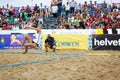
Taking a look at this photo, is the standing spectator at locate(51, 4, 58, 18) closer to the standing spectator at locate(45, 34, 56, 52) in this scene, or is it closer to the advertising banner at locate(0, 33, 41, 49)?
the advertising banner at locate(0, 33, 41, 49)

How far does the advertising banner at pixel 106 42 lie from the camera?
16.5m

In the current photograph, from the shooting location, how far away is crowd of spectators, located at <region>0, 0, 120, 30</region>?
20062 mm

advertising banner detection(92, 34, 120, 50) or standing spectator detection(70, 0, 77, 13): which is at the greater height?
standing spectator detection(70, 0, 77, 13)

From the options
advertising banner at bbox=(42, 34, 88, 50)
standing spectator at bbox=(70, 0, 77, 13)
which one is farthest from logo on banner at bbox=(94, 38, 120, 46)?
standing spectator at bbox=(70, 0, 77, 13)

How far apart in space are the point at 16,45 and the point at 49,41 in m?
3.27

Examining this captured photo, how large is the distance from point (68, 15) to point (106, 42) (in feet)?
18.8

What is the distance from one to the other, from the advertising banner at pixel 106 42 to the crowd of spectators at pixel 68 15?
2.64m

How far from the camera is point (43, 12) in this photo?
72.5 ft

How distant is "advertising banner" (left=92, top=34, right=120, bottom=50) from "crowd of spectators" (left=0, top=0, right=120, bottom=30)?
264 cm

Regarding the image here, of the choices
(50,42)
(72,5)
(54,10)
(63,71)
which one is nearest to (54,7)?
(54,10)

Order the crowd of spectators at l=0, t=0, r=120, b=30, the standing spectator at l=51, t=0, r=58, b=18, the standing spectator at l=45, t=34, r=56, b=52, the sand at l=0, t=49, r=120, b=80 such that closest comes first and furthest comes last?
1. the sand at l=0, t=49, r=120, b=80
2. the standing spectator at l=45, t=34, r=56, b=52
3. the crowd of spectators at l=0, t=0, r=120, b=30
4. the standing spectator at l=51, t=0, r=58, b=18

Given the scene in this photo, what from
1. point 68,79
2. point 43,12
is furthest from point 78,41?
point 68,79

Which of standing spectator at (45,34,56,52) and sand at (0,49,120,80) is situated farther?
standing spectator at (45,34,56,52)

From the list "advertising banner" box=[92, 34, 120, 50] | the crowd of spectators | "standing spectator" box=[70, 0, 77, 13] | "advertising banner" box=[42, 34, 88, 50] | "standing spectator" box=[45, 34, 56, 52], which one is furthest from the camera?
"standing spectator" box=[70, 0, 77, 13]
